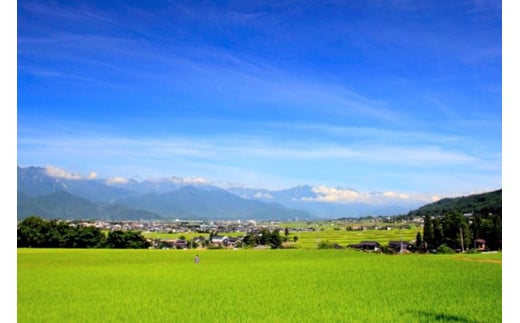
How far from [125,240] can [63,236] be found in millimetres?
3108

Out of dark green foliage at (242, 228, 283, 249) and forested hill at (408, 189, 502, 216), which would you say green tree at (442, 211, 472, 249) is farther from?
dark green foliage at (242, 228, 283, 249)

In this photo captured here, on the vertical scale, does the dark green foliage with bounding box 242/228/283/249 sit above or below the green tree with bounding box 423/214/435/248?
below

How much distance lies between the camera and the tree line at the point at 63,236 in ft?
78.9

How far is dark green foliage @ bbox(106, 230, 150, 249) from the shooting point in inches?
1006

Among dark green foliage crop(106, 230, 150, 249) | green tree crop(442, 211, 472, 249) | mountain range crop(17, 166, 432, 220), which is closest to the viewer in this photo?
green tree crop(442, 211, 472, 249)

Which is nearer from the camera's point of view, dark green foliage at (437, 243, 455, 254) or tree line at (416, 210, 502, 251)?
tree line at (416, 210, 502, 251)

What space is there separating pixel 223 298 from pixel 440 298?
11.1 feet

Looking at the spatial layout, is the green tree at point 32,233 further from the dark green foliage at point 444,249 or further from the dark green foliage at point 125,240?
the dark green foliage at point 444,249

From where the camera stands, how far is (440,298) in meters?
7.51

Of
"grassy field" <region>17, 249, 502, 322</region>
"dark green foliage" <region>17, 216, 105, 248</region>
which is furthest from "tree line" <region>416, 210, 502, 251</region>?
"dark green foliage" <region>17, 216, 105, 248</region>

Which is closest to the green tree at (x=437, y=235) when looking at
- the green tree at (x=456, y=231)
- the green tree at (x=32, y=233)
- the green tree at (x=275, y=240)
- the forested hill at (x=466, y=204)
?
the green tree at (x=456, y=231)

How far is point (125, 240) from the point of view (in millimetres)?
25828
